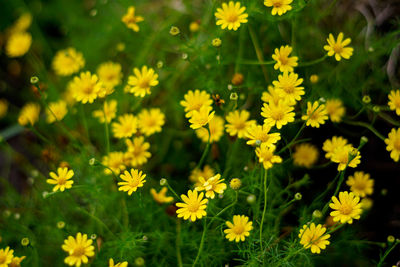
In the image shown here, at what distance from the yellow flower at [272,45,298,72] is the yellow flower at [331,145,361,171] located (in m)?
0.28

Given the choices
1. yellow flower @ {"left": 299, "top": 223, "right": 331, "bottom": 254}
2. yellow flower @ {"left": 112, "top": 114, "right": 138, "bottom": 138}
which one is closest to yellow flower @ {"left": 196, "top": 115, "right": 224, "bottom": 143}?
yellow flower @ {"left": 112, "top": 114, "right": 138, "bottom": 138}

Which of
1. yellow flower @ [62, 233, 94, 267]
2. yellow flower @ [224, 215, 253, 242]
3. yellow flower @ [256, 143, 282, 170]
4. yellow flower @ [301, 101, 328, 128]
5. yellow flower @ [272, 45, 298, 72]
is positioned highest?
yellow flower @ [272, 45, 298, 72]

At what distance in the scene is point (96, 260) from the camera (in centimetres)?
131

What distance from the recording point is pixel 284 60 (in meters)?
1.22

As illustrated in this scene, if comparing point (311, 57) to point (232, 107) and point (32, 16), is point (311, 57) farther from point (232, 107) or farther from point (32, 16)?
point (32, 16)

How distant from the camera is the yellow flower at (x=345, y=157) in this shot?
110cm

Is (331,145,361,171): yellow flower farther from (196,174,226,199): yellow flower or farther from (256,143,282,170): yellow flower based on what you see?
(196,174,226,199): yellow flower

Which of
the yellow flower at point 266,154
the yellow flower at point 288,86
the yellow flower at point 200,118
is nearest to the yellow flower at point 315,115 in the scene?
the yellow flower at point 288,86

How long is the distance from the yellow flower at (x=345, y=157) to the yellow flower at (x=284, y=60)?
0.93 feet

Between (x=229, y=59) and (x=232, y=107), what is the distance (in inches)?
11.1

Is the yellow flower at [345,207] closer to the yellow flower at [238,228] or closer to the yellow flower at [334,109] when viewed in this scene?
the yellow flower at [238,228]

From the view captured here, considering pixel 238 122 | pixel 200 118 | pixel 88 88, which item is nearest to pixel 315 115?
pixel 238 122

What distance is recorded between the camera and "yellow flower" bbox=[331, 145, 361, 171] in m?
1.10

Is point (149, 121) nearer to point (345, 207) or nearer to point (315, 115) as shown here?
point (315, 115)
